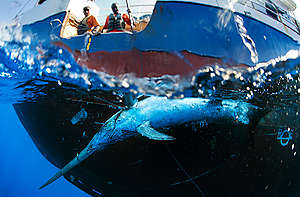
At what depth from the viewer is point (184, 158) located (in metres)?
2.79

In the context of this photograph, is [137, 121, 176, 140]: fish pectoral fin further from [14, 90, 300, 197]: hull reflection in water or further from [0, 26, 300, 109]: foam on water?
[0, 26, 300, 109]: foam on water

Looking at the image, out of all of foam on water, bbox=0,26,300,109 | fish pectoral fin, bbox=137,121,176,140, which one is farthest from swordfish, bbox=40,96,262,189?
foam on water, bbox=0,26,300,109

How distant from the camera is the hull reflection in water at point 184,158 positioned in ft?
9.20

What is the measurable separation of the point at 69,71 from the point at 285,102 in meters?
4.30

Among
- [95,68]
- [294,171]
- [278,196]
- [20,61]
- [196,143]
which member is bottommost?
[278,196]

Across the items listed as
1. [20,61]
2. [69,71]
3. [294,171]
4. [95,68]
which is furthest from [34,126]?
[294,171]

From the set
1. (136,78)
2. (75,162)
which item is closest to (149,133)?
(136,78)

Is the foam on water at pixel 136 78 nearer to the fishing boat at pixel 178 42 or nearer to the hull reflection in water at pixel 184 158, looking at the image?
the fishing boat at pixel 178 42

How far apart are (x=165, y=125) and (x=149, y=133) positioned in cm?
27

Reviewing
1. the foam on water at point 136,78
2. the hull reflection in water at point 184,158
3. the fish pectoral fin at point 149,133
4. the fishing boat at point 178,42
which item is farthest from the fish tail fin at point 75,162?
the fishing boat at point 178,42

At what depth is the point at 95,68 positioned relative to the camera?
9.89 ft

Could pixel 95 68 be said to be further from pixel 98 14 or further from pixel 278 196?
pixel 278 196

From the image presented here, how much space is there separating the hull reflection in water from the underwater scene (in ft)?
0.05

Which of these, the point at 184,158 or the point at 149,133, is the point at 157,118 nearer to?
the point at 149,133
